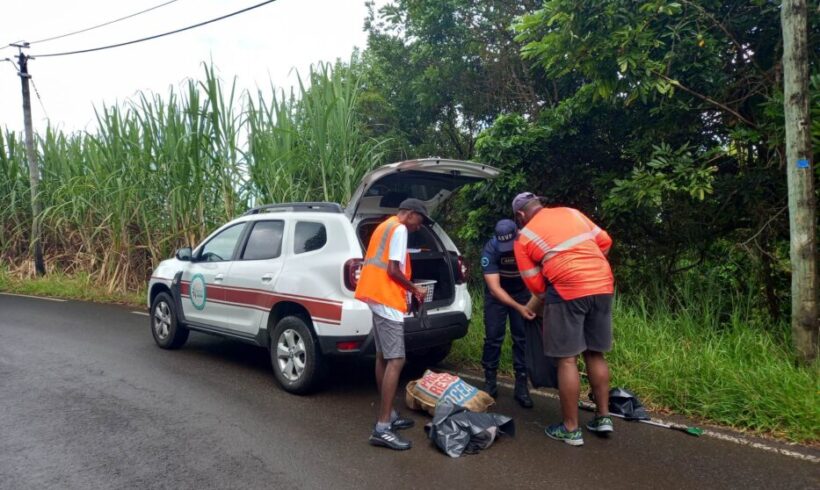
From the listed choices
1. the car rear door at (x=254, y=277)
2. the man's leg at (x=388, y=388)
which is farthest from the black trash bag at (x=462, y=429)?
the car rear door at (x=254, y=277)

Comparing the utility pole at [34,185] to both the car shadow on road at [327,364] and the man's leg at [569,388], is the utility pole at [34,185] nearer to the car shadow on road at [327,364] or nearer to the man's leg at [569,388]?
the car shadow on road at [327,364]

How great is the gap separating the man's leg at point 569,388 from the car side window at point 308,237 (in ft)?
7.40

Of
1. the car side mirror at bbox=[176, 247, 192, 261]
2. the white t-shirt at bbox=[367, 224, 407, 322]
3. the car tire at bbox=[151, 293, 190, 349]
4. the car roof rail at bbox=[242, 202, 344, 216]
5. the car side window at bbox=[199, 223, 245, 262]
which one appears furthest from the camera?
the car tire at bbox=[151, 293, 190, 349]

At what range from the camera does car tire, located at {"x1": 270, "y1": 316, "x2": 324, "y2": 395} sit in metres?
4.88

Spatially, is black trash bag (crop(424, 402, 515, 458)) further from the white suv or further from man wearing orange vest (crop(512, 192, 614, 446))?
the white suv

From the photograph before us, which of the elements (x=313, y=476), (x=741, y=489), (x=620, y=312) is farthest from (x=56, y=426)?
(x=620, y=312)

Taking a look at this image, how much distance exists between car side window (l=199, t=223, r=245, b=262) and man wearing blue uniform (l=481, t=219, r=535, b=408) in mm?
2742

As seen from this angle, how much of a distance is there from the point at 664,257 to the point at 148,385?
19.3 feet

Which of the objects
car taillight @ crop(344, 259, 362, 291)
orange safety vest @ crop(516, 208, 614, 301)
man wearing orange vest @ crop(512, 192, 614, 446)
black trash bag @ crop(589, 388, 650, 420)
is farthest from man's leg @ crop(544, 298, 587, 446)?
car taillight @ crop(344, 259, 362, 291)

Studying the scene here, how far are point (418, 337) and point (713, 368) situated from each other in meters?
2.41

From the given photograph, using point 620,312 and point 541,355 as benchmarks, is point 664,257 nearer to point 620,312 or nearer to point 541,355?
point 620,312

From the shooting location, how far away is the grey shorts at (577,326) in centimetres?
397

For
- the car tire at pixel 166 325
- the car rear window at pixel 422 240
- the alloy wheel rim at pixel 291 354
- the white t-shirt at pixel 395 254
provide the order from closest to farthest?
the white t-shirt at pixel 395 254 < the alloy wheel rim at pixel 291 354 < the car rear window at pixel 422 240 < the car tire at pixel 166 325

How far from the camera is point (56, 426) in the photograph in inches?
171
